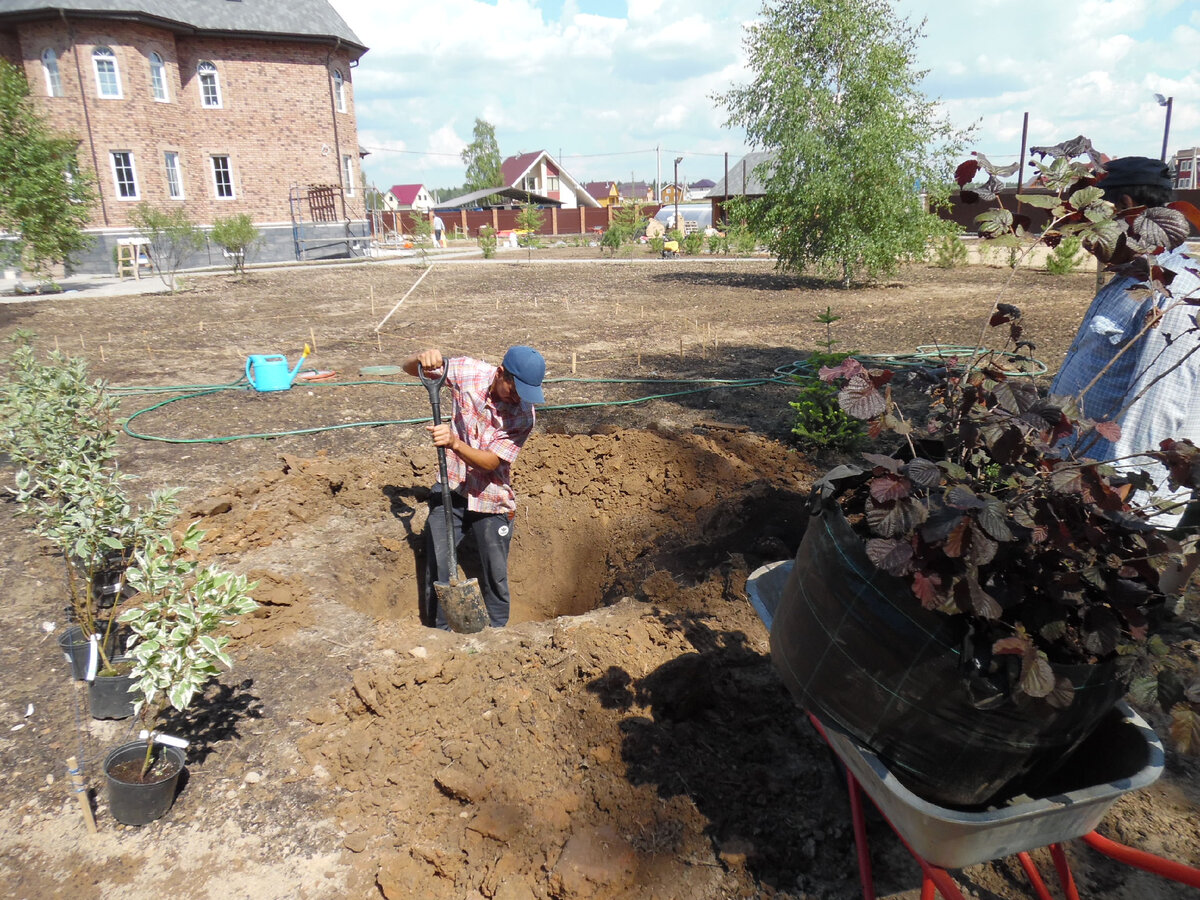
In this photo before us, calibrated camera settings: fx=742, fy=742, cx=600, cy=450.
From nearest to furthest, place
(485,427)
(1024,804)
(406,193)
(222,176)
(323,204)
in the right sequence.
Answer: (1024,804) → (485,427) → (222,176) → (323,204) → (406,193)

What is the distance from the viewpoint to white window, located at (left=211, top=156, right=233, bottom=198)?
27.5m

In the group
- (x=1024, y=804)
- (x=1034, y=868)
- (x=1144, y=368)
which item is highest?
(x=1144, y=368)

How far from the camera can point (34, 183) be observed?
1510 centimetres

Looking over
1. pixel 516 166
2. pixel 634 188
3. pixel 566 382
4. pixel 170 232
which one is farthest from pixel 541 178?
pixel 566 382

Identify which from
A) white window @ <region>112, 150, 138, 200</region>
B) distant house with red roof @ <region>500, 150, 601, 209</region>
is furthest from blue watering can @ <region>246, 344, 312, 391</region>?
distant house with red roof @ <region>500, 150, 601, 209</region>

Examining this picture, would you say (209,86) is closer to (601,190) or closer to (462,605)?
(462,605)

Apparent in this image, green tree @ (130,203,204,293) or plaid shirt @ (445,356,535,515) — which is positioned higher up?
green tree @ (130,203,204,293)

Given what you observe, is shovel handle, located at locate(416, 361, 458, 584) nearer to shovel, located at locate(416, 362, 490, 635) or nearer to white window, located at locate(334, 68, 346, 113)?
shovel, located at locate(416, 362, 490, 635)

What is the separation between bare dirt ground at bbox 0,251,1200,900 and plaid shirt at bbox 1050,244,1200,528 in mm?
1108

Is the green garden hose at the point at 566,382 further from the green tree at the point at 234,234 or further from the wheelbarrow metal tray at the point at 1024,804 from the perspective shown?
the green tree at the point at 234,234

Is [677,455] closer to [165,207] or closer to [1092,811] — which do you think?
[1092,811]

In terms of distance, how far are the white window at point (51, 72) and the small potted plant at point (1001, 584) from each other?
31.0 m

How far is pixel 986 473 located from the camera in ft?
5.40

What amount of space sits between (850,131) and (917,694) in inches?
648
